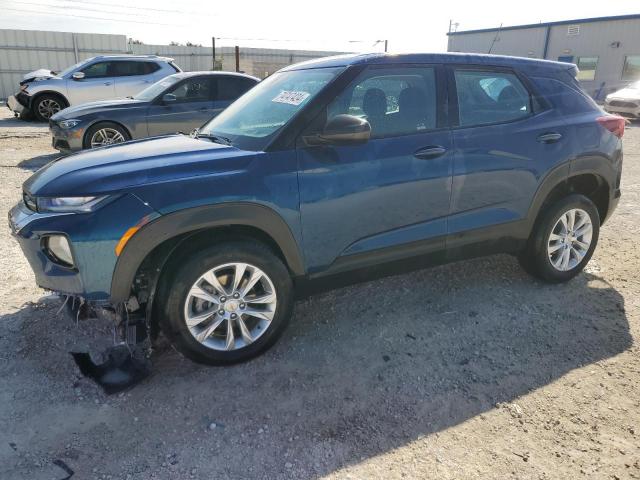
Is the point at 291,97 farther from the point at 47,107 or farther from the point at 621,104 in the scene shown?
the point at 621,104

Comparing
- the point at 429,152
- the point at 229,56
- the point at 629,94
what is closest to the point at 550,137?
the point at 429,152

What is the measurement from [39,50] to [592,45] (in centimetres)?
2956

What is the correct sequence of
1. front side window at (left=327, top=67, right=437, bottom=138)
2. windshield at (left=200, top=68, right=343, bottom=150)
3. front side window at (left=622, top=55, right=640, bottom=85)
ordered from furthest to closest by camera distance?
front side window at (left=622, top=55, right=640, bottom=85), front side window at (left=327, top=67, right=437, bottom=138), windshield at (left=200, top=68, right=343, bottom=150)

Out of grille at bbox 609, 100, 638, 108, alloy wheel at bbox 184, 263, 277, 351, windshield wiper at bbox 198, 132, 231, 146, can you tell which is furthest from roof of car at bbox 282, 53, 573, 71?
grille at bbox 609, 100, 638, 108

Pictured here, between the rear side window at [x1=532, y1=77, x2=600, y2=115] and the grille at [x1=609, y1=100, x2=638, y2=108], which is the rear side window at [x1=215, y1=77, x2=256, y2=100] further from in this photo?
the grille at [x1=609, y1=100, x2=638, y2=108]

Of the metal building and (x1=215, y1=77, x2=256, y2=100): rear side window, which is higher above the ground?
the metal building

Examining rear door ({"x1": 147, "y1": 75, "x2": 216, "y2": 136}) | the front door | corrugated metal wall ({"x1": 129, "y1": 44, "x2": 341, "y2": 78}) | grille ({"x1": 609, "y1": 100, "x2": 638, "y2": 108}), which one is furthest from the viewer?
corrugated metal wall ({"x1": 129, "y1": 44, "x2": 341, "y2": 78})

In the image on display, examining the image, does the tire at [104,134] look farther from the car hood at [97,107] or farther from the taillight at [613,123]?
the taillight at [613,123]

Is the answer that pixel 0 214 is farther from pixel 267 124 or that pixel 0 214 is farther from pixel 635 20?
pixel 635 20

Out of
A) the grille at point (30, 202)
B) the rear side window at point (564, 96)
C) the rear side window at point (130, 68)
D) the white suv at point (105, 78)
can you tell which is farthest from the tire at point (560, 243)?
the rear side window at point (130, 68)

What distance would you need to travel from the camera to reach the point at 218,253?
2.80 m

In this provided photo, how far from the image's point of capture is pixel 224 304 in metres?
A: 2.90

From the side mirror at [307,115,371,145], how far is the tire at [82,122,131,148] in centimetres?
619

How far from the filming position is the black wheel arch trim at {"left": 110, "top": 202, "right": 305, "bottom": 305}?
2.61m
